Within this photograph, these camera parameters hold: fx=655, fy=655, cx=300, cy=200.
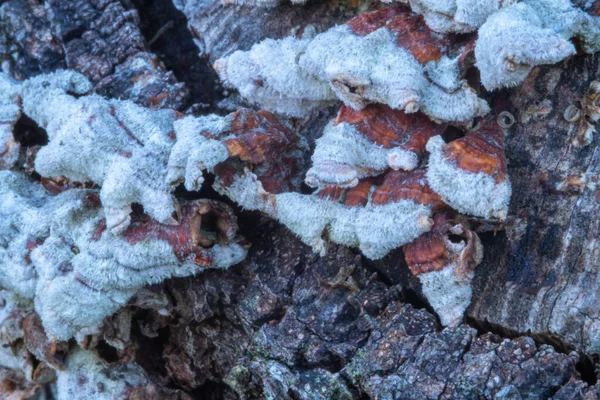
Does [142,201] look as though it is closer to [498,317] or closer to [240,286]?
[240,286]

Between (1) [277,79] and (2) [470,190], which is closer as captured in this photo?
(2) [470,190]

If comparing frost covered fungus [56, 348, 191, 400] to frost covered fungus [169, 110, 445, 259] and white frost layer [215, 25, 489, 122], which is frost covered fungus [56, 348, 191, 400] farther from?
white frost layer [215, 25, 489, 122]

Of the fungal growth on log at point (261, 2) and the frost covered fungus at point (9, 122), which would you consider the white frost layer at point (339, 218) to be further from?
the frost covered fungus at point (9, 122)

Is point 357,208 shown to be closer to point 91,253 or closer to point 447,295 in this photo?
point 447,295

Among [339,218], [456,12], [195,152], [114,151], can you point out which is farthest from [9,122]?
[456,12]

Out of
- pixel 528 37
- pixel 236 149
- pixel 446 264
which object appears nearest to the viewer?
pixel 528 37

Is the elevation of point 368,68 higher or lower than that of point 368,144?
higher
